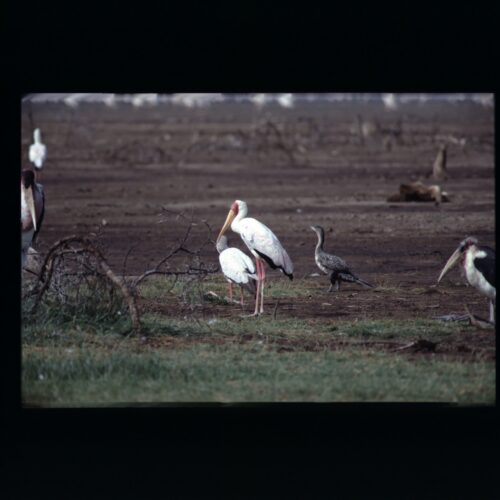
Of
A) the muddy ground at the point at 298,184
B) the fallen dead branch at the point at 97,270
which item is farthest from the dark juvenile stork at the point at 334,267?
the fallen dead branch at the point at 97,270

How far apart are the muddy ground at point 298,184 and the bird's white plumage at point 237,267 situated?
12.7 inches

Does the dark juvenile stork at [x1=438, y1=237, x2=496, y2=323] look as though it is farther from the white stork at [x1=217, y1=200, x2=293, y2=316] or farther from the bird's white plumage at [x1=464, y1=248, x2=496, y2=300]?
the white stork at [x1=217, y1=200, x2=293, y2=316]

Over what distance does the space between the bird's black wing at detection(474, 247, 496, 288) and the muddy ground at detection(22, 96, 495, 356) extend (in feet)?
1.30

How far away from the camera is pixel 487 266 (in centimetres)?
903

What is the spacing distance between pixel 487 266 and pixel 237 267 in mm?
1959

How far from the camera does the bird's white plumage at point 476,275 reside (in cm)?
Result: 907

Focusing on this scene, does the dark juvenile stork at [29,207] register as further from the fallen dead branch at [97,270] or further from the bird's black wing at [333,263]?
the bird's black wing at [333,263]

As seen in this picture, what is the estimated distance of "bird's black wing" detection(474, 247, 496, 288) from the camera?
8.99 metres

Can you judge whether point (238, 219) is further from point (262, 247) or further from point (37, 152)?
point (37, 152)

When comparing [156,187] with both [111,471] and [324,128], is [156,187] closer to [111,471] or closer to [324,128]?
[324,128]
